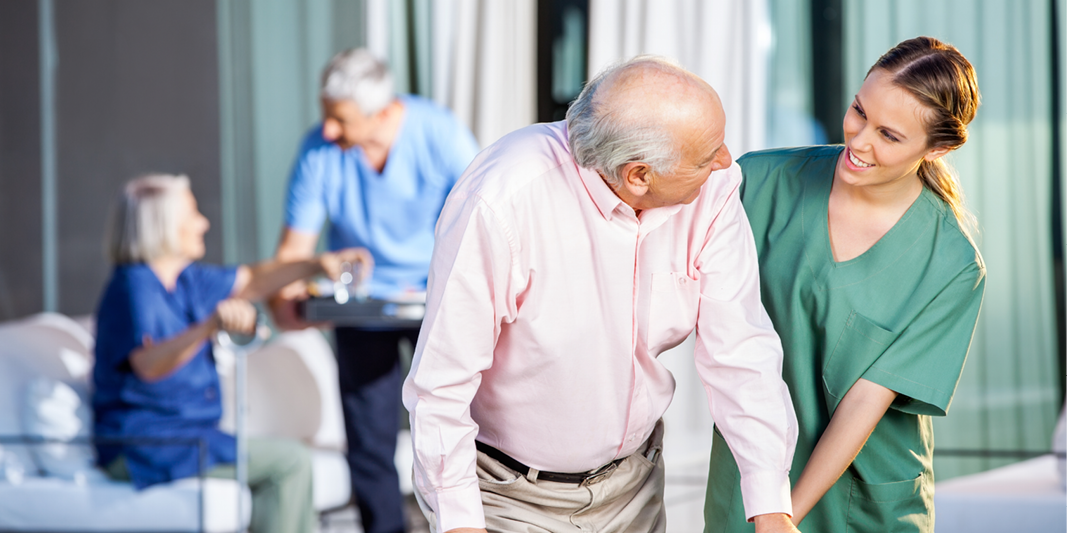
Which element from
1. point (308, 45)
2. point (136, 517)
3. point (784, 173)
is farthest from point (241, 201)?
point (784, 173)

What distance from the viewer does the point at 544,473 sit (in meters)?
1.37

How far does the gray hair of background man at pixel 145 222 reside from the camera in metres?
2.69

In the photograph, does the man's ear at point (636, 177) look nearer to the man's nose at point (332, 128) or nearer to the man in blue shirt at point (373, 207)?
the man in blue shirt at point (373, 207)

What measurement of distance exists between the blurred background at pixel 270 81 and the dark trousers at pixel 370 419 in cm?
152

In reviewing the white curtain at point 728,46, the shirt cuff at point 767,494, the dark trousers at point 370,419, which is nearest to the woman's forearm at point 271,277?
the dark trousers at point 370,419

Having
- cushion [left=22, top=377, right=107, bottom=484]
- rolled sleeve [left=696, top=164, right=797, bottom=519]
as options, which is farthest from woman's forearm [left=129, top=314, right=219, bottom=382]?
rolled sleeve [left=696, top=164, right=797, bottom=519]

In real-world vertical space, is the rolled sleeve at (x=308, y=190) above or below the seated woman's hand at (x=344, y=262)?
above

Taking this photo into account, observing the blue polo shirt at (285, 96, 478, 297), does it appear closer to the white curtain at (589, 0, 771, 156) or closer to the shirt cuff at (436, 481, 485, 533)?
the white curtain at (589, 0, 771, 156)

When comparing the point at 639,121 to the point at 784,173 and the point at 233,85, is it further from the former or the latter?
the point at 233,85

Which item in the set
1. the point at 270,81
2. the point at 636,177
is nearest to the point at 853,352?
the point at 636,177

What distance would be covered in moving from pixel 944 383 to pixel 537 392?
0.63 meters

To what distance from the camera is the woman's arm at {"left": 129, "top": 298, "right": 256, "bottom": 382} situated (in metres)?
2.53

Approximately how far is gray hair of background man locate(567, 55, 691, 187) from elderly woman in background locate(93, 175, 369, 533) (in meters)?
1.55

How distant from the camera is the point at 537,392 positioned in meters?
1.30
